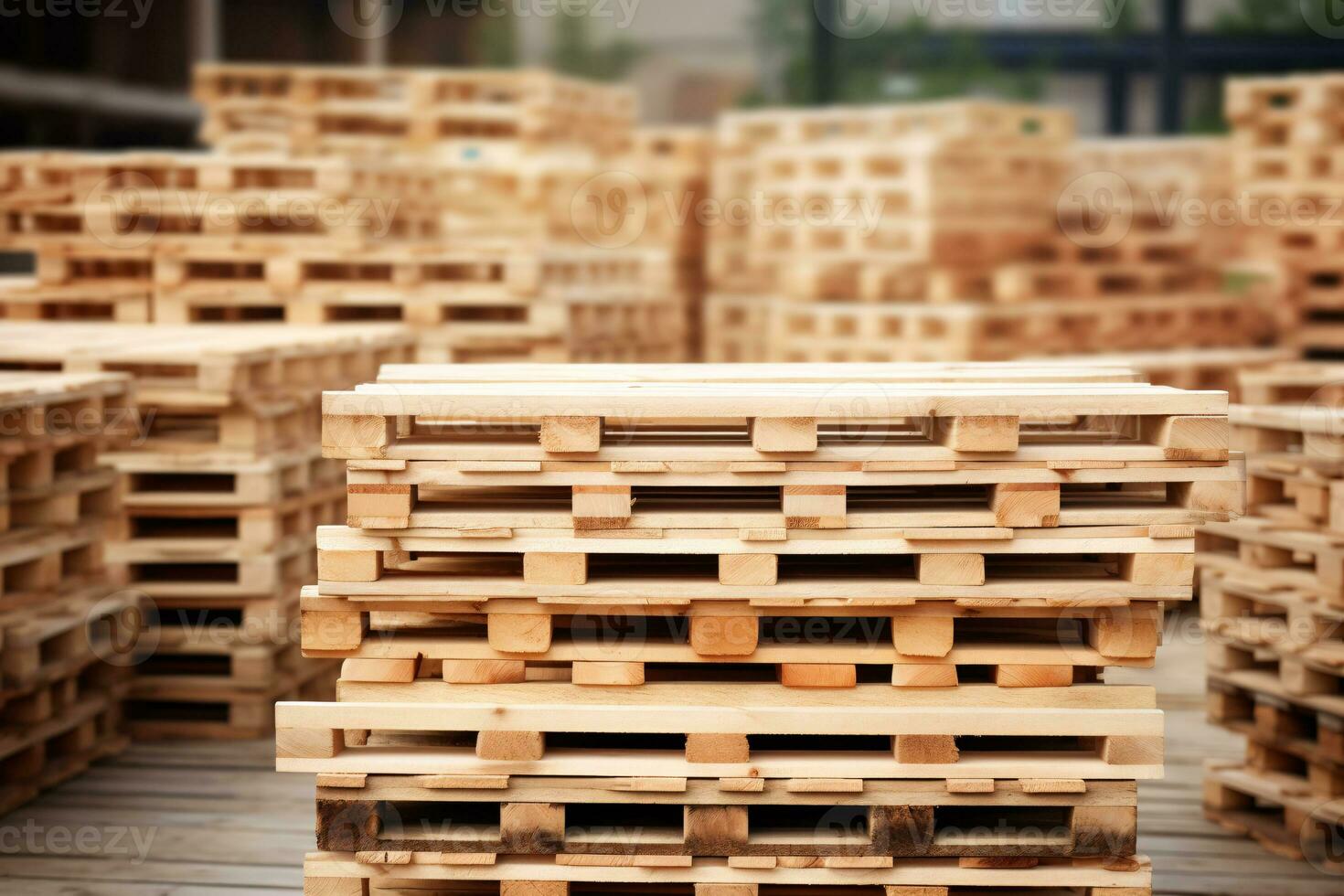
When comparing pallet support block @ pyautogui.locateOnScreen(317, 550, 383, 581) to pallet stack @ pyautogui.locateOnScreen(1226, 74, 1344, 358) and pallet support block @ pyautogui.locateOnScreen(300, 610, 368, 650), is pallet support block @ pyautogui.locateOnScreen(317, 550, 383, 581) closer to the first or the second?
pallet support block @ pyautogui.locateOnScreen(300, 610, 368, 650)

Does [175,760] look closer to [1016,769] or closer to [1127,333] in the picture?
[1016,769]

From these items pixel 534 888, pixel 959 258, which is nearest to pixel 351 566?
pixel 534 888

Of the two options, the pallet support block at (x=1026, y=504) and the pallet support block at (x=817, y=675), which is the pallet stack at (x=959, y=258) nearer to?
the pallet support block at (x=1026, y=504)

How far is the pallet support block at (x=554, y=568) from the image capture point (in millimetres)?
4172

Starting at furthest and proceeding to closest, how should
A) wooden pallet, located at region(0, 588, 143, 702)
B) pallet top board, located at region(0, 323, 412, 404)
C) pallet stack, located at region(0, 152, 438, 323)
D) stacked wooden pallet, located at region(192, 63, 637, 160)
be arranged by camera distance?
stacked wooden pallet, located at region(192, 63, 637, 160) < pallet stack, located at region(0, 152, 438, 323) < pallet top board, located at region(0, 323, 412, 404) < wooden pallet, located at region(0, 588, 143, 702)

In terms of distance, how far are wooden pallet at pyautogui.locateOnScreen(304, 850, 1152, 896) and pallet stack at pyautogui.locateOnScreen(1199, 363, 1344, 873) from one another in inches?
60.2

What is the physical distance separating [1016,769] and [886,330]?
5.58 metres

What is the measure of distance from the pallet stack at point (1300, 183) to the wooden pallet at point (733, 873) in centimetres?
675

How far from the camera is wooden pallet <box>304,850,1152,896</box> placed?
4.19 metres

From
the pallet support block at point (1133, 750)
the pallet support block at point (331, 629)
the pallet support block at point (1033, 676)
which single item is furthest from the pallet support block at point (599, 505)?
the pallet support block at point (1133, 750)

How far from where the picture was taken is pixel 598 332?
29.7 feet

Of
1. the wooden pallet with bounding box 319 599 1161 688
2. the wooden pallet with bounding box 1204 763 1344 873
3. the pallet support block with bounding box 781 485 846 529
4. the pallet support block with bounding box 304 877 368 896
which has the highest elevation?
the pallet support block with bounding box 781 485 846 529

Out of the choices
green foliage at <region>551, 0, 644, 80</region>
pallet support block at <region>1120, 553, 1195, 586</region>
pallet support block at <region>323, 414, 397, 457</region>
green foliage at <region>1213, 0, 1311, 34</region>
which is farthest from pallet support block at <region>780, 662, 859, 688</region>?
green foliage at <region>1213, 0, 1311, 34</region>

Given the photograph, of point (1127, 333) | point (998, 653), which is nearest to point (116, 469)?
point (998, 653)
